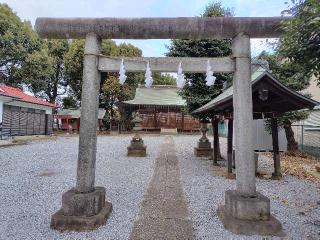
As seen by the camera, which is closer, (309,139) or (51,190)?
(51,190)

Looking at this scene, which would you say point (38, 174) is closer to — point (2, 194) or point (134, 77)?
point (2, 194)

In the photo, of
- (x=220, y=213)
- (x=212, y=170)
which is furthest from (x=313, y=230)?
(x=212, y=170)

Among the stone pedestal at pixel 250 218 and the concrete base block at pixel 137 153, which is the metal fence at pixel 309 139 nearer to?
the concrete base block at pixel 137 153

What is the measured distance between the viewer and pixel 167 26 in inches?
211

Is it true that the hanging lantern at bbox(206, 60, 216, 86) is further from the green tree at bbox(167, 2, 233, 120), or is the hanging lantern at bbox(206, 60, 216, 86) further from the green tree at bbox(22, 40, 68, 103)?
the green tree at bbox(22, 40, 68, 103)

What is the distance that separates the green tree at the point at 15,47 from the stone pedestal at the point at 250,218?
90.0 feet

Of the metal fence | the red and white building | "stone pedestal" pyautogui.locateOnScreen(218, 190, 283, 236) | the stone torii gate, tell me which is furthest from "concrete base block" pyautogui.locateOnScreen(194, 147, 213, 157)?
the red and white building

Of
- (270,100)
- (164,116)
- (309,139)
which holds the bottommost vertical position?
(309,139)

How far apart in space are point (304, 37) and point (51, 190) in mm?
6643

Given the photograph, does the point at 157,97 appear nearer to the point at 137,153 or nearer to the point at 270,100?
the point at 137,153

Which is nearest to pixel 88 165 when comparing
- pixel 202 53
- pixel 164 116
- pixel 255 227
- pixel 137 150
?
pixel 255 227

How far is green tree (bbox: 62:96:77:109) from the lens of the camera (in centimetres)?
4341

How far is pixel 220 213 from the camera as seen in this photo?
558 cm

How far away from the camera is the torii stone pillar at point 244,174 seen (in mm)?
4852
